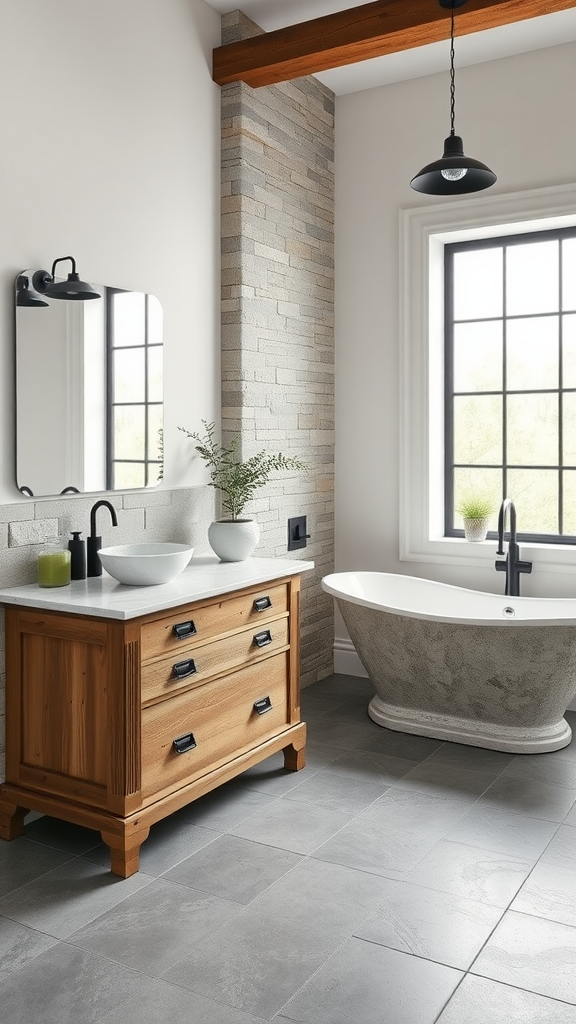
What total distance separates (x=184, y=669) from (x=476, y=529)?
2.16m

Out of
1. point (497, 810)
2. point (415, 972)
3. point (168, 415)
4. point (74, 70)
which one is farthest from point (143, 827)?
point (74, 70)

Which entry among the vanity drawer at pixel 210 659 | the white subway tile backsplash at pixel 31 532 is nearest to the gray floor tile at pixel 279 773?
the vanity drawer at pixel 210 659

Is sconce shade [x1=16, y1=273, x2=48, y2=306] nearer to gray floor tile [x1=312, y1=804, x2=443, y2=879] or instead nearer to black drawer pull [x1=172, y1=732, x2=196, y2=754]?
black drawer pull [x1=172, y1=732, x2=196, y2=754]

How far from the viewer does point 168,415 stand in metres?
3.52

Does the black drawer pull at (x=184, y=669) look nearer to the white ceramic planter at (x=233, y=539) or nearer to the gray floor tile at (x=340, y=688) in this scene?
the white ceramic planter at (x=233, y=539)

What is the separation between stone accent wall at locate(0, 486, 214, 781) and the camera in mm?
2775

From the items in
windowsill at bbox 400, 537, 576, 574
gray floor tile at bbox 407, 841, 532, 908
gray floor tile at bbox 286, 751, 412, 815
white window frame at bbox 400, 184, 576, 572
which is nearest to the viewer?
gray floor tile at bbox 407, 841, 532, 908

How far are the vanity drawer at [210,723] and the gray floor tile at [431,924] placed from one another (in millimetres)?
742

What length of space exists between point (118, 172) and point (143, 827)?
234 centimetres

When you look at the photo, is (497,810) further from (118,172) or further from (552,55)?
(552,55)

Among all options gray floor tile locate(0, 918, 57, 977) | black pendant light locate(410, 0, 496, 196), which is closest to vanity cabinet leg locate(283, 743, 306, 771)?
gray floor tile locate(0, 918, 57, 977)

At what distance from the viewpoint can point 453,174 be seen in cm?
293

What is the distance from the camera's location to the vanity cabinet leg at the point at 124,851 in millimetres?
2471

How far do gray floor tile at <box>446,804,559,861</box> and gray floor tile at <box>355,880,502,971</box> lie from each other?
35 cm
